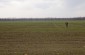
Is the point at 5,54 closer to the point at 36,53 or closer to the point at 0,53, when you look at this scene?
the point at 0,53

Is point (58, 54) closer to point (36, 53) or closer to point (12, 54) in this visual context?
point (36, 53)

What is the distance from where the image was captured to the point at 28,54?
1456 cm

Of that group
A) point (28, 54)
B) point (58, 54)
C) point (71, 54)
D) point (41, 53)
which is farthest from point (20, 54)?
point (71, 54)

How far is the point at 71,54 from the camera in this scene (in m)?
14.4

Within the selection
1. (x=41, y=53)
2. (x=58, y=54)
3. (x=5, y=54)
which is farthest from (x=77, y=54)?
(x=5, y=54)

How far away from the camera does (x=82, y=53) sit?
48.1 ft

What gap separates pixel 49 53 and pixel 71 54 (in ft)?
5.04

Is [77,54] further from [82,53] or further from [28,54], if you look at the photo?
[28,54]

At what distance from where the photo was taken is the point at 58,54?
1440 centimetres

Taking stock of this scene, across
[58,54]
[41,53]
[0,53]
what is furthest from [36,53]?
[0,53]

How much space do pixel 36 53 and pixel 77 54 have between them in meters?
2.83

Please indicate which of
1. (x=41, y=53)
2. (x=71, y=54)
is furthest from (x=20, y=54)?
(x=71, y=54)

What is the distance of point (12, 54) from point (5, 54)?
48cm

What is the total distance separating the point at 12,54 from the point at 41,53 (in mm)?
1998
